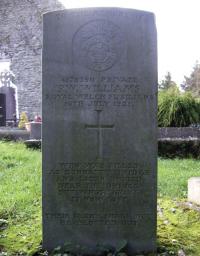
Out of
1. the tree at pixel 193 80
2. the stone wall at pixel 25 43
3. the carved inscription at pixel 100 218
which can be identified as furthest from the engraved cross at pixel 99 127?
the tree at pixel 193 80

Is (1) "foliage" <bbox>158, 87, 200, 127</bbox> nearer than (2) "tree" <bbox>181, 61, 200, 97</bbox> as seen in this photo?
Yes

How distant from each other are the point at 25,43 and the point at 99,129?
21.2m

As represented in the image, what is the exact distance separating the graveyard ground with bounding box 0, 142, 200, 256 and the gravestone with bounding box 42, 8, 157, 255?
0.86ft

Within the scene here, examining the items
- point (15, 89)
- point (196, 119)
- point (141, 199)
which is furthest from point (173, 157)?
point (15, 89)

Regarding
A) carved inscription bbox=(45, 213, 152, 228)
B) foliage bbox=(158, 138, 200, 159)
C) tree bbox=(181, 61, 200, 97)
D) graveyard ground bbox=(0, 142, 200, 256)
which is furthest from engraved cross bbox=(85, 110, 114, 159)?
tree bbox=(181, 61, 200, 97)

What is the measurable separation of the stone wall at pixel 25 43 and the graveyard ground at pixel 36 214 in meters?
16.2

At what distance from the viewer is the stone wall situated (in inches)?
924

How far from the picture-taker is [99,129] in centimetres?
368

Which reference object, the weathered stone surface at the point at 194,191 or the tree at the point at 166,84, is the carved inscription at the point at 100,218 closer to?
the weathered stone surface at the point at 194,191

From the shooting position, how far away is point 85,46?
12.0 feet

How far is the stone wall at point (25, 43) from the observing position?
77.0 ft

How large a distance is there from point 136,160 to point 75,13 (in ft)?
4.46

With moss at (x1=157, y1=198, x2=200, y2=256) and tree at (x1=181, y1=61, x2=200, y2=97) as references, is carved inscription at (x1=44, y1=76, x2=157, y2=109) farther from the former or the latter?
tree at (x1=181, y1=61, x2=200, y2=97)

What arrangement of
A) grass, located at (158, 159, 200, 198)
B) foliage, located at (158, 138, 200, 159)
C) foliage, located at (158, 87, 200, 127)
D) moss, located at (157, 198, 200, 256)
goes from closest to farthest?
moss, located at (157, 198, 200, 256)
grass, located at (158, 159, 200, 198)
foliage, located at (158, 138, 200, 159)
foliage, located at (158, 87, 200, 127)
